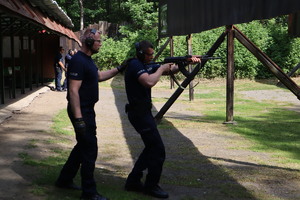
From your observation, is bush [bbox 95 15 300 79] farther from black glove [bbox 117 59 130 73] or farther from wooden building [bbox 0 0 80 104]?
black glove [bbox 117 59 130 73]

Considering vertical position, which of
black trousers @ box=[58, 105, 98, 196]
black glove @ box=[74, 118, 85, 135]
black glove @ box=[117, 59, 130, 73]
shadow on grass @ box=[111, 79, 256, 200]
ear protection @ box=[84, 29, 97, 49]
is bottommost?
shadow on grass @ box=[111, 79, 256, 200]

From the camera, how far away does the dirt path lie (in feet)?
19.3

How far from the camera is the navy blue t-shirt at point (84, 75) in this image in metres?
4.90

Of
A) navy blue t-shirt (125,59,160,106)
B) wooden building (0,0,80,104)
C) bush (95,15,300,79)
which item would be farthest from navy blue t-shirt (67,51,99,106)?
bush (95,15,300,79)

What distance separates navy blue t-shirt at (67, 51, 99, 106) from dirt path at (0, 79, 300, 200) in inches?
51.0

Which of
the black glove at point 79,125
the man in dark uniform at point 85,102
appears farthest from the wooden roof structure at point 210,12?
the black glove at point 79,125

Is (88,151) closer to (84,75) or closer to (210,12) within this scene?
(84,75)

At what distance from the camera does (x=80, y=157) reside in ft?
17.4

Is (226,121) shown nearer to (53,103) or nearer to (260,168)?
(260,168)

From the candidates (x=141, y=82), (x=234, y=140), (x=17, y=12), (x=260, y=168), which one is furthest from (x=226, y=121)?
(x=141, y=82)

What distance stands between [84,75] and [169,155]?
3549 millimetres

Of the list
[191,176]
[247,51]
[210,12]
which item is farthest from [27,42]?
[191,176]

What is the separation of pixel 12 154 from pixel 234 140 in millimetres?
4661

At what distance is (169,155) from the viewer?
8094 mm
